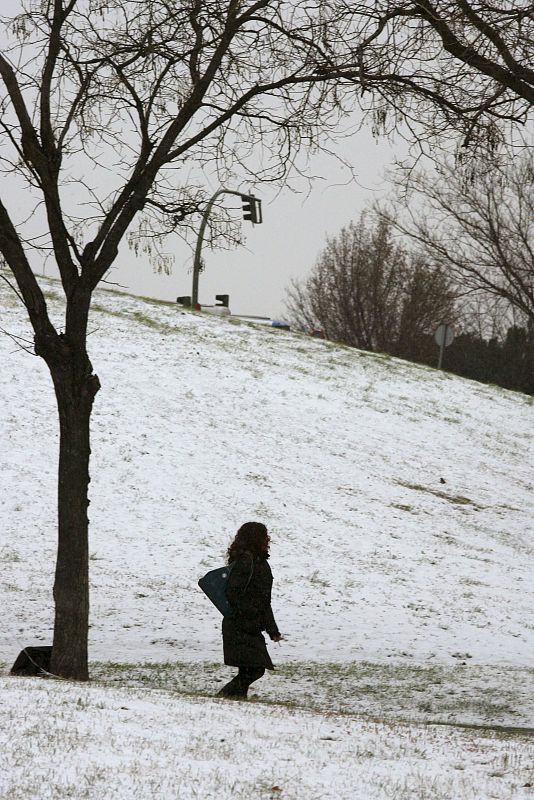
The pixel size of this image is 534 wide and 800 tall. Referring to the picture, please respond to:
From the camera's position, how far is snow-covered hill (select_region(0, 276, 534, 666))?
41.0 feet

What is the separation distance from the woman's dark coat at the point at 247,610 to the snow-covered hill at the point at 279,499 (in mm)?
2888

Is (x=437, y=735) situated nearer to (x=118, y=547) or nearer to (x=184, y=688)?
(x=184, y=688)

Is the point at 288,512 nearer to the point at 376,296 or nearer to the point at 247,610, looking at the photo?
the point at 247,610

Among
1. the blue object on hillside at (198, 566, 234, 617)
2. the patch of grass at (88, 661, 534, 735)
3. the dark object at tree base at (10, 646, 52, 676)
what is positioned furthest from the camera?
the patch of grass at (88, 661, 534, 735)

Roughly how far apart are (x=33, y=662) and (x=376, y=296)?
42573 millimetres

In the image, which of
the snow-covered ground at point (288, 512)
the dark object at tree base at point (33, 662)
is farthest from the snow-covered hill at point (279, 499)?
the dark object at tree base at point (33, 662)

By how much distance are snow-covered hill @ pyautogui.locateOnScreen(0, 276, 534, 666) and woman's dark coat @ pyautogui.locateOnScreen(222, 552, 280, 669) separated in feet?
9.47

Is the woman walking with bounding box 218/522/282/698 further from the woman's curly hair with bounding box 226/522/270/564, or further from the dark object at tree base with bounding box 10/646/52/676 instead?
the dark object at tree base with bounding box 10/646/52/676

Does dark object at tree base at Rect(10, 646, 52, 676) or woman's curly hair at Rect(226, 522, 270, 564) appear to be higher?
woman's curly hair at Rect(226, 522, 270, 564)

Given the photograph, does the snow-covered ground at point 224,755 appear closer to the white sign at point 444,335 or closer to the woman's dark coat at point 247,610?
the woman's dark coat at point 247,610

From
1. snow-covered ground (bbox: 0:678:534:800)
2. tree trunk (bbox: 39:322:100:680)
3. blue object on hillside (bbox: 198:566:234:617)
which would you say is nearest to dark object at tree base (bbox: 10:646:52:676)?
tree trunk (bbox: 39:322:100:680)

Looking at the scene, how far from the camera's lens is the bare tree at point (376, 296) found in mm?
49344

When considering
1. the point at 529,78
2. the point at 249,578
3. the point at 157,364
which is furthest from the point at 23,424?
the point at 529,78

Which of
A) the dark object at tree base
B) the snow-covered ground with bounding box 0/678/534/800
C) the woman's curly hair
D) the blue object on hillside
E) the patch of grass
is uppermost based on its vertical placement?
the woman's curly hair
